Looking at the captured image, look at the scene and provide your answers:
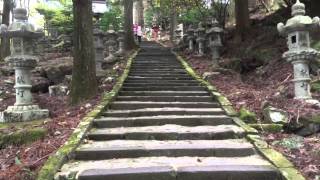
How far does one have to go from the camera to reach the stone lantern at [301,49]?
8.46 meters

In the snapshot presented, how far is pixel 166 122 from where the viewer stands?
789 cm

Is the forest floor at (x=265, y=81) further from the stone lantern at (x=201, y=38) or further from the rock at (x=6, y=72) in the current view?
the rock at (x=6, y=72)

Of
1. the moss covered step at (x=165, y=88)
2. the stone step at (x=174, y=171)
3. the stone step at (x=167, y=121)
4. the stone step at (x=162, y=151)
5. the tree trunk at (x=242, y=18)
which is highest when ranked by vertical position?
the tree trunk at (x=242, y=18)

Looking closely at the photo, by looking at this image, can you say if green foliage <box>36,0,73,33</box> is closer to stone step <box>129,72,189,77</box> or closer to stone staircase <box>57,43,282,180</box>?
stone step <box>129,72,189,77</box>

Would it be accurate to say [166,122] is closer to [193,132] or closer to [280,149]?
[193,132]

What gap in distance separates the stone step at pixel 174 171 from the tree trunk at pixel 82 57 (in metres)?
4.20

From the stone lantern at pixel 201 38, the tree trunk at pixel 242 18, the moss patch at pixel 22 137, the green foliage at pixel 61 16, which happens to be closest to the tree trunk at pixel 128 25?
the stone lantern at pixel 201 38

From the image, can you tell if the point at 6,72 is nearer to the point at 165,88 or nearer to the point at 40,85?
the point at 40,85

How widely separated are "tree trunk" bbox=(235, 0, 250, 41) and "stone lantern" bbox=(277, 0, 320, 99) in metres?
8.03

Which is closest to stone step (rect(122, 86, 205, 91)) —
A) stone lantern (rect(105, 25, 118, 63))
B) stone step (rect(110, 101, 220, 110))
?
stone step (rect(110, 101, 220, 110))

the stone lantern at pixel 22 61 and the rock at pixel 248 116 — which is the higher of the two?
the stone lantern at pixel 22 61

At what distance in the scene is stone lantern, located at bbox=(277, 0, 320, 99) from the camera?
8.46 meters

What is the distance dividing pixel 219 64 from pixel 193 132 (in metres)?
7.88

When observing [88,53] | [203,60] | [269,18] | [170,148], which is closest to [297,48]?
[170,148]
